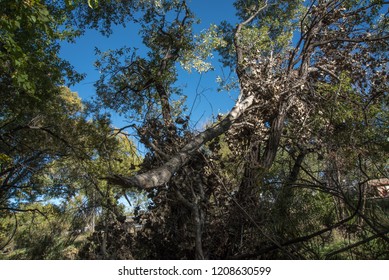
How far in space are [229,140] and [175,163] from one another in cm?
232

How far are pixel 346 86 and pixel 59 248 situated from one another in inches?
268

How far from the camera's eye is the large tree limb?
2.57m

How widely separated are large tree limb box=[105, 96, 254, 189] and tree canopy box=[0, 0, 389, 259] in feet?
0.07

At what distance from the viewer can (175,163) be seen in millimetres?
3607

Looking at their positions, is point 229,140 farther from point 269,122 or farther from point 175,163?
point 175,163

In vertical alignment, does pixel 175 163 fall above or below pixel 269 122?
below

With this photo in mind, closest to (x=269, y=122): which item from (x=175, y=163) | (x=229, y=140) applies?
(x=229, y=140)

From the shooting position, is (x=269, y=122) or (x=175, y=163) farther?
(x=269, y=122)

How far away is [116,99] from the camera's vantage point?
8109 millimetres

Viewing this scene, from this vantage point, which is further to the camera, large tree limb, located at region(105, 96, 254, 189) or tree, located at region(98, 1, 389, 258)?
tree, located at region(98, 1, 389, 258)

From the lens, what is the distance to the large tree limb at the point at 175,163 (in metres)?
2.57

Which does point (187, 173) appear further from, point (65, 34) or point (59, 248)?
point (65, 34)

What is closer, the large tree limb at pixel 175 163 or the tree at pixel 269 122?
the large tree limb at pixel 175 163

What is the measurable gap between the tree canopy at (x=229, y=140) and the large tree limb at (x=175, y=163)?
20mm
